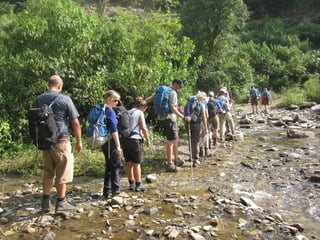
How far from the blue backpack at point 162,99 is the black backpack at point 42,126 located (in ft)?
10.1

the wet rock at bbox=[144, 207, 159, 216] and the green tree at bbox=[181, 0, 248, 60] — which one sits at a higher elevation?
the green tree at bbox=[181, 0, 248, 60]

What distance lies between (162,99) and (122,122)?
5.32 ft

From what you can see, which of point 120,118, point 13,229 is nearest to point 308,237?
point 120,118

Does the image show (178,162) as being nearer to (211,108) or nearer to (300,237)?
(211,108)

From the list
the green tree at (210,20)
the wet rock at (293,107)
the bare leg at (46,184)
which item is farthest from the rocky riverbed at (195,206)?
the green tree at (210,20)

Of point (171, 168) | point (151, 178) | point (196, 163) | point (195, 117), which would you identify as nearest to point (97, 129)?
point (151, 178)

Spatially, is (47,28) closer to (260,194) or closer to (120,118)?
Answer: (120,118)

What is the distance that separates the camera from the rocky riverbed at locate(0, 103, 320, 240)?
5016 millimetres

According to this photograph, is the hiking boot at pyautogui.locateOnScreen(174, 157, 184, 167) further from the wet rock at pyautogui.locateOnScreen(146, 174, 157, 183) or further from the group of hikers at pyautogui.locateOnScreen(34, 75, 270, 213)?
the wet rock at pyautogui.locateOnScreen(146, 174, 157, 183)

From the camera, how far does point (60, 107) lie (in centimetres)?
535

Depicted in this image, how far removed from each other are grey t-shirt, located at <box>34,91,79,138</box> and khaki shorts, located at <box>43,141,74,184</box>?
0.21 m

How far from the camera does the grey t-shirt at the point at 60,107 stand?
5328mm

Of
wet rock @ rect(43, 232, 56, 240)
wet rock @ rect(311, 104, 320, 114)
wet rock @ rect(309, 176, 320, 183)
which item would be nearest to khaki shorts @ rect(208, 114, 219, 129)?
wet rock @ rect(309, 176, 320, 183)

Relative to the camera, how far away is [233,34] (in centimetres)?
3491
